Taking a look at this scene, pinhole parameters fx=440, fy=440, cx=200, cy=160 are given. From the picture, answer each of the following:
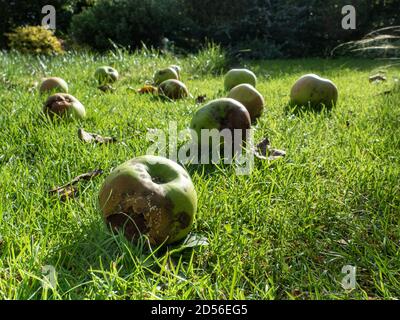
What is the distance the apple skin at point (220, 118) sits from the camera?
2.54 meters

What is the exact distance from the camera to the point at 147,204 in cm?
154

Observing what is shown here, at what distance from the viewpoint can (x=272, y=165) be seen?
239cm

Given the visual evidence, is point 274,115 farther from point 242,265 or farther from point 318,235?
point 242,265

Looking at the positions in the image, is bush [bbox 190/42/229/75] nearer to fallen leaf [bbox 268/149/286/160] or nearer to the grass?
the grass

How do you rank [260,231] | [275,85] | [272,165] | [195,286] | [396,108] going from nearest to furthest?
[195,286] → [260,231] → [272,165] → [396,108] → [275,85]

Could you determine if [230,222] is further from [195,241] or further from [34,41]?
[34,41]

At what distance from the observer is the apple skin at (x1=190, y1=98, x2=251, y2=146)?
2545mm

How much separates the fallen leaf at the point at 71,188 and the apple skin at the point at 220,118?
669 millimetres

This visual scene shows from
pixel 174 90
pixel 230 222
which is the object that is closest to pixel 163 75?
pixel 174 90

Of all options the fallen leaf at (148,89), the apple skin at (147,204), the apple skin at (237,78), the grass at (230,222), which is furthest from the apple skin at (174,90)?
the apple skin at (147,204)

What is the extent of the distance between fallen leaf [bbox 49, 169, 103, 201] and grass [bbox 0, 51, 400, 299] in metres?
0.04

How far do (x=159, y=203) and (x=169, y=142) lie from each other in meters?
1.15

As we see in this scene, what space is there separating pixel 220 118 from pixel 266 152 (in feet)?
1.14
